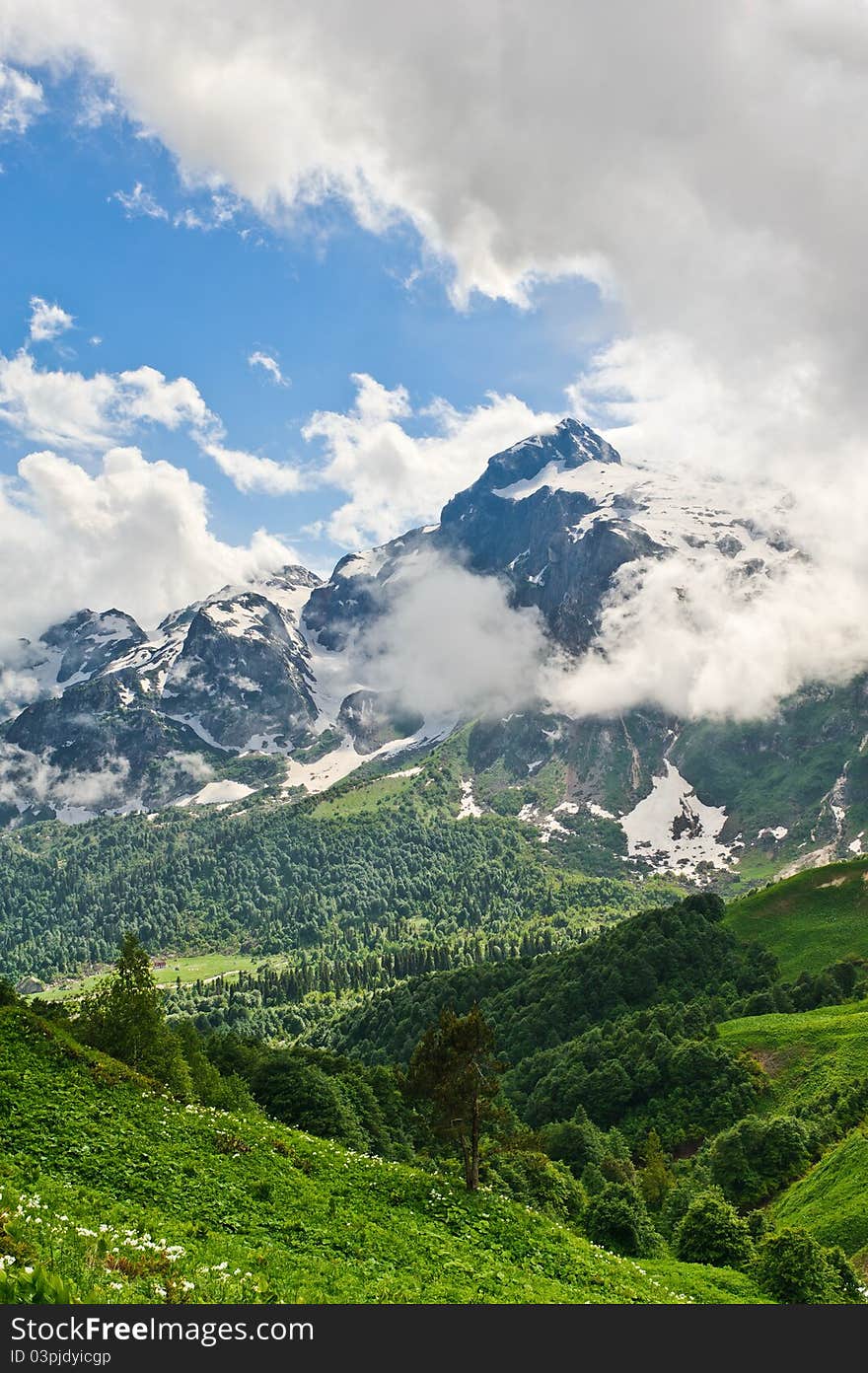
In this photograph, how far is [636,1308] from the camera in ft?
57.0

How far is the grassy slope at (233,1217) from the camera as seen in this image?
22.9 meters

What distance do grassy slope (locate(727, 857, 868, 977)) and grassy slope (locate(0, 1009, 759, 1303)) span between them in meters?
136

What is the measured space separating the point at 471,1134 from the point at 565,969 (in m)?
143

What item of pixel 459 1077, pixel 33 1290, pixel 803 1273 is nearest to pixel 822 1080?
pixel 803 1273

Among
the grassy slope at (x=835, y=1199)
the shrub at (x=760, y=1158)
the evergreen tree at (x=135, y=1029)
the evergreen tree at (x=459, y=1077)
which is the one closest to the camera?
the evergreen tree at (x=459, y=1077)

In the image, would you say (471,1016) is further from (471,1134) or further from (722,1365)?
(722,1365)

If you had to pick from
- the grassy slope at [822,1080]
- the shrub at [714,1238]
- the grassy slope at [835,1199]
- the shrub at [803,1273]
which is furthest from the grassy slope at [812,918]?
the shrub at [803,1273]

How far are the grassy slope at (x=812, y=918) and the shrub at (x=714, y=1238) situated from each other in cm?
12168

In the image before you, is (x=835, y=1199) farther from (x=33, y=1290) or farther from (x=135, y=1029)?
(x=33, y=1290)

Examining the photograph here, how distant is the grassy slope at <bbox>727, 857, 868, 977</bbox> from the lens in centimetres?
16325

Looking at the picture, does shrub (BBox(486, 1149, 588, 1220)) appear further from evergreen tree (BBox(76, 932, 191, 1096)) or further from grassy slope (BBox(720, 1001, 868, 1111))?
grassy slope (BBox(720, 1001, 868, 1111))

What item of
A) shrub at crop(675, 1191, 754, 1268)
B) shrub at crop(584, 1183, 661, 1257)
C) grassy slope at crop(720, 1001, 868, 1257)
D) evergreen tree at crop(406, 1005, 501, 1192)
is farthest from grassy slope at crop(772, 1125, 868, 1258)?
evergreen tree at crop(406, 1005, 501, 1192)

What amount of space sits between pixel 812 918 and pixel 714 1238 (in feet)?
496

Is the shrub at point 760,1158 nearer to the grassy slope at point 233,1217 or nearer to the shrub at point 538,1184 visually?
the shrub at point 538,1184
